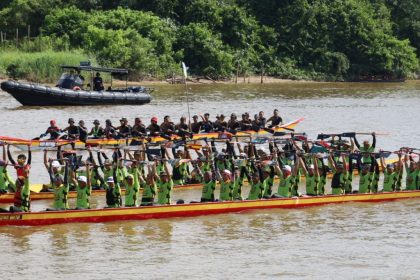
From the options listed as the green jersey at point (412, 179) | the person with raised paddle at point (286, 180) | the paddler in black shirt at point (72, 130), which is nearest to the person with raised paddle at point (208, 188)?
the person with raised paddle at point (286, 180)

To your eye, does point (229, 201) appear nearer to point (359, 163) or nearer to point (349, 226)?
point (349, 226)

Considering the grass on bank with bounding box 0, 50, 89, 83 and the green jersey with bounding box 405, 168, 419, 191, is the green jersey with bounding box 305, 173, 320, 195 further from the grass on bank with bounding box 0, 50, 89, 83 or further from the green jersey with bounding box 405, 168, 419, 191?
the grass on bank with bounding box 0, 50, 89, 83

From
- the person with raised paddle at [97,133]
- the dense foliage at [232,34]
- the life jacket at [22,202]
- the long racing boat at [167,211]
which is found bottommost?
the long racing boat at [167,211]

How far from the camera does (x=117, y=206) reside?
63.9 feet

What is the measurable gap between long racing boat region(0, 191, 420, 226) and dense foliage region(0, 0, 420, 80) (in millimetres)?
36873

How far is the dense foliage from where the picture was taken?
59.2m

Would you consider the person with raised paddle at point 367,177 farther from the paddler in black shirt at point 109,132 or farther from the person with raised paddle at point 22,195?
the paddler in black shirt at point 109,132

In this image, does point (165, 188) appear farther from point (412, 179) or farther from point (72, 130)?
point (72, 130)

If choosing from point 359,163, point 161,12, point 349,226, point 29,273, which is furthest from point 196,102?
point 29,273

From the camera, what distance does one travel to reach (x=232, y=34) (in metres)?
66.7

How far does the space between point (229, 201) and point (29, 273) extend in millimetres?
5447

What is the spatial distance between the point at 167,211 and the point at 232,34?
4784cm

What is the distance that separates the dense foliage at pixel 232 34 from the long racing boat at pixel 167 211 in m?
36.9

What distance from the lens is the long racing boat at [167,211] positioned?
739 inches
